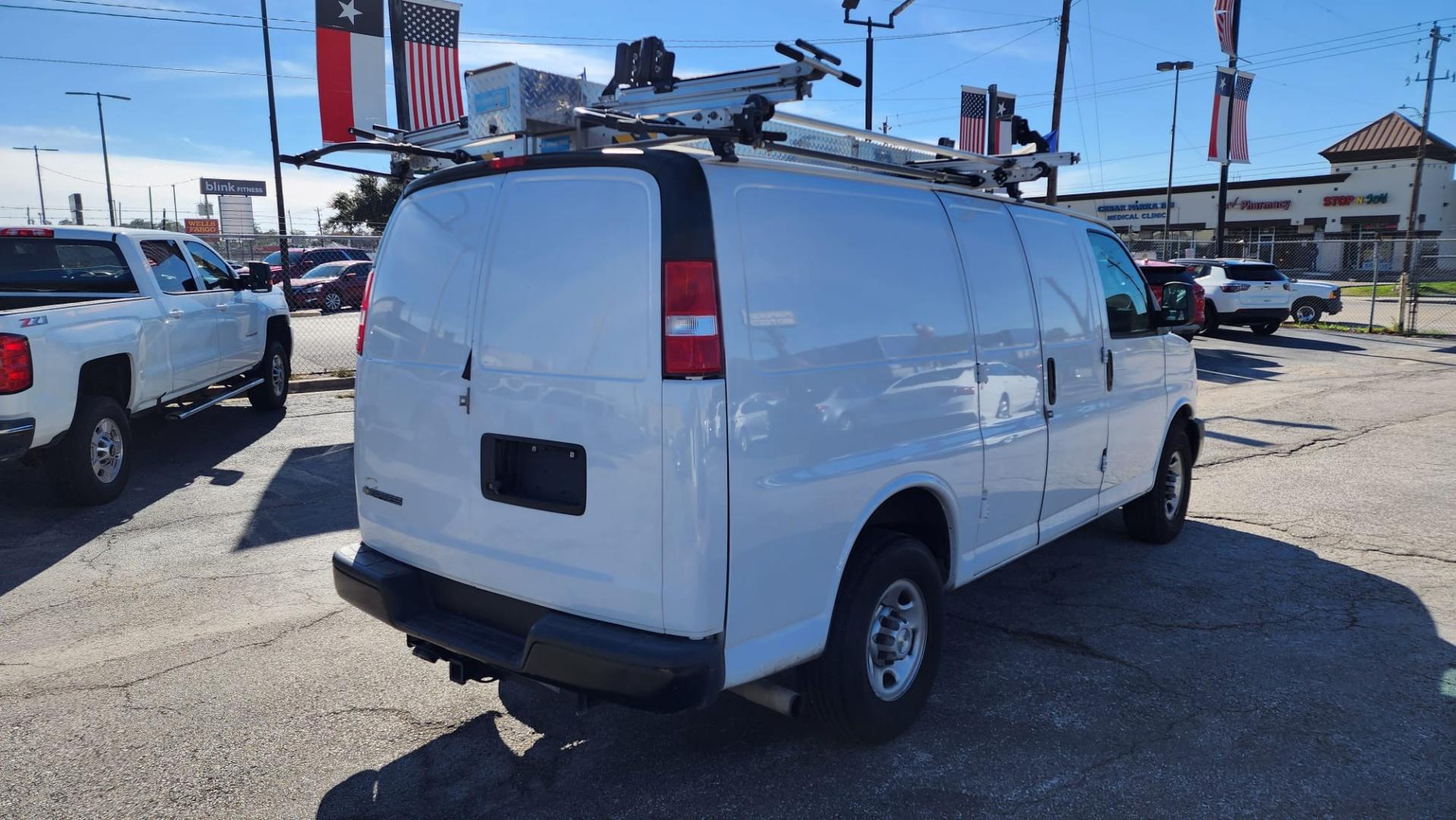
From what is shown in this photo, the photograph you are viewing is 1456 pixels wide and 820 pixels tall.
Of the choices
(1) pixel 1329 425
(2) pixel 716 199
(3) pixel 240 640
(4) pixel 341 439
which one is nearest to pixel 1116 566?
(2) pixel 716 199

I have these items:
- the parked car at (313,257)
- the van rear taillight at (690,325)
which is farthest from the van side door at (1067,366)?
the parked car at (313,257)

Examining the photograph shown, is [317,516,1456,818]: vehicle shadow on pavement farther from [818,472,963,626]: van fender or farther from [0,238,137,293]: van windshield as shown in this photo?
[0,238,137,293]: van windshield

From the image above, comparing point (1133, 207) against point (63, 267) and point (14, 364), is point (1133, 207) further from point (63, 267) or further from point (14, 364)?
point (14, 364)

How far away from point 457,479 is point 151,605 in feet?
9.69

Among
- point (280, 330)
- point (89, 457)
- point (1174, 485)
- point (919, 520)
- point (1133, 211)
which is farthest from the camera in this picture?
point (1133, 211)

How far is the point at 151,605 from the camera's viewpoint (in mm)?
5152

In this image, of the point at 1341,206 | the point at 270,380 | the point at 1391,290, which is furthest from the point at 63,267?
the point at 1341,206

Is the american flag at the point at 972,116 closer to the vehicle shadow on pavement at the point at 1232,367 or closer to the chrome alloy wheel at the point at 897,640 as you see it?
the vehicle shadow on pavement at the point at 1232,367

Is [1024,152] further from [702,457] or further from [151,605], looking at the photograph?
[151,605]

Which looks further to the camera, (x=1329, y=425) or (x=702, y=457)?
(x=1329, y=425)

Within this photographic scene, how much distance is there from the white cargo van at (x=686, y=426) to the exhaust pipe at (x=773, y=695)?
11 millimetres

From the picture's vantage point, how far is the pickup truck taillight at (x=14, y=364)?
20.0 feet

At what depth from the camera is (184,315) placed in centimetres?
851

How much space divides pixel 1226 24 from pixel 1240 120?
264 centimetres
